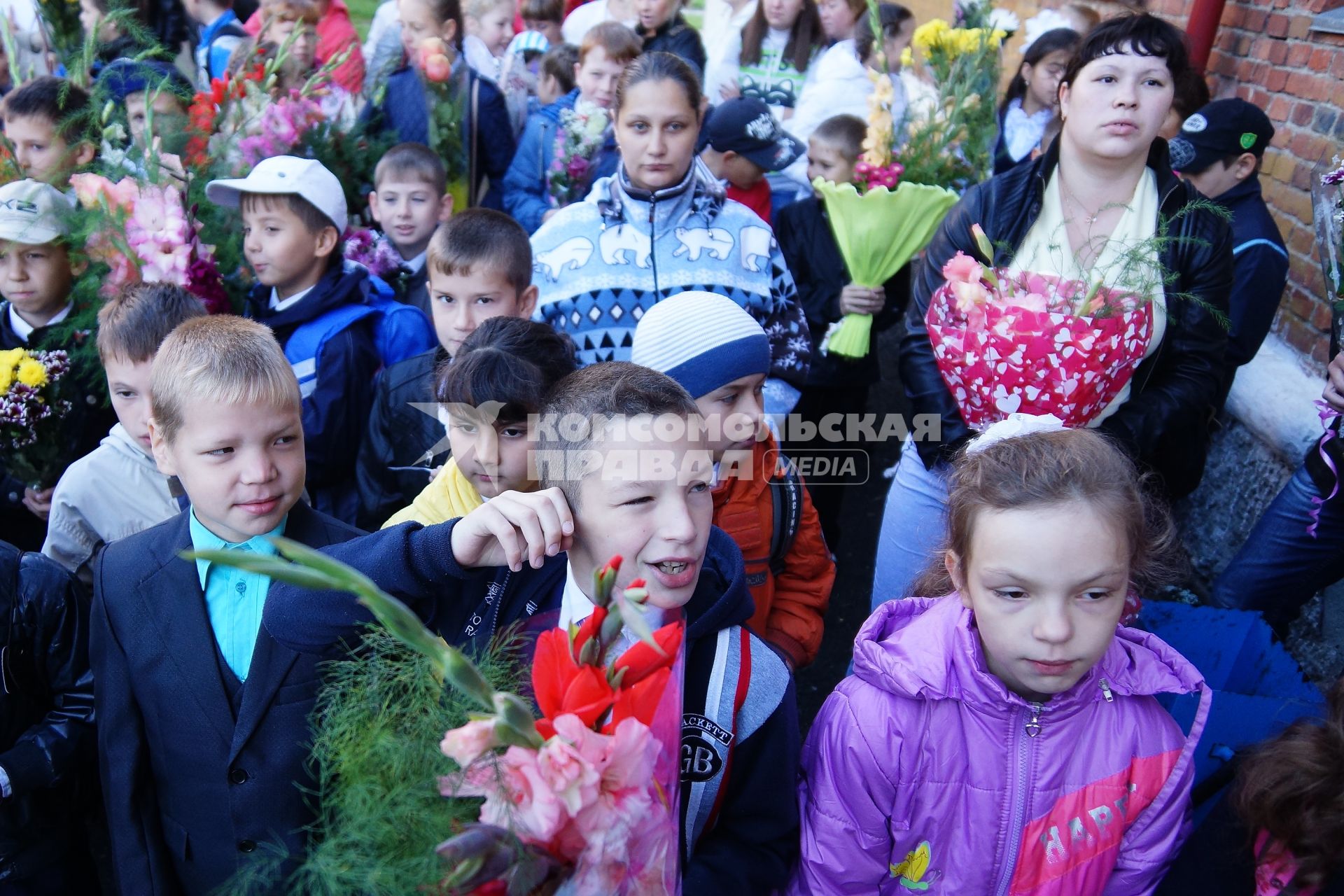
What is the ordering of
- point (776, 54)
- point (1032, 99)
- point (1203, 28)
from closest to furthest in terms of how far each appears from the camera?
1. point (1203, 28)
2. point (1032, 99)
3. point (776, 54)

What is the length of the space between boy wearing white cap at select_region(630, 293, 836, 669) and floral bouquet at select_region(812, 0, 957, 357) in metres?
1.31

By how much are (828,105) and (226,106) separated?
9.77 ft

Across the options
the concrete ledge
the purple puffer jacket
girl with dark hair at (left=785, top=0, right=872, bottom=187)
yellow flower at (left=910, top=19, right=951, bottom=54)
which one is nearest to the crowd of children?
the purple puffer jacket

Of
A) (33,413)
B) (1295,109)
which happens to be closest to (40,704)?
(33,413)

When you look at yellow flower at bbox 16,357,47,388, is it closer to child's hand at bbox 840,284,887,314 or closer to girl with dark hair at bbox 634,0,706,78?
child's hand at bbox 840,284,887,314

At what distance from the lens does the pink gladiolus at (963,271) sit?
247 cm

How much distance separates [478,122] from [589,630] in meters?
4.66

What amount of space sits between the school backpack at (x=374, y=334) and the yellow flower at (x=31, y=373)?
0.70 meters

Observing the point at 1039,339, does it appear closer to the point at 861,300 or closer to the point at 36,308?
the point at 861,300

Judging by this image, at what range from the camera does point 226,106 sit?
13.3ft

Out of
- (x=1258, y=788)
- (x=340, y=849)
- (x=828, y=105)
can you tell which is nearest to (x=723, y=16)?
(x=828, y=105)

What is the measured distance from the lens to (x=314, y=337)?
334 centimetres

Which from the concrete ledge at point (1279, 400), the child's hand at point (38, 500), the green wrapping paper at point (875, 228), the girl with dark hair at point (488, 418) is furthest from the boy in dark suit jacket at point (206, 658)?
the concrete ledge at point (1279, 400)

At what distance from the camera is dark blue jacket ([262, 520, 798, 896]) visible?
5.48 feet
